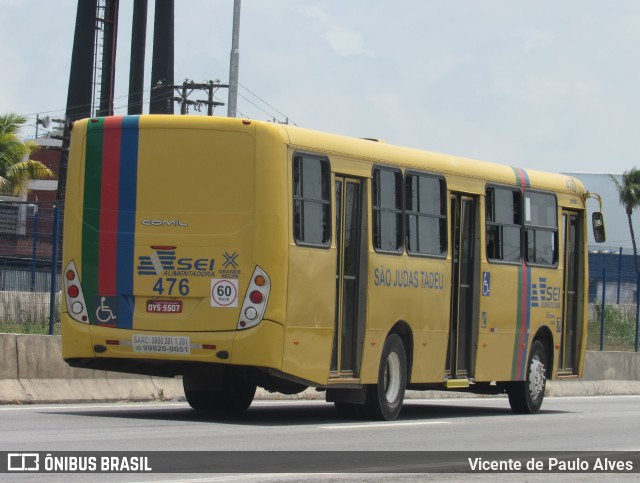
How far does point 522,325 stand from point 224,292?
6457 mm

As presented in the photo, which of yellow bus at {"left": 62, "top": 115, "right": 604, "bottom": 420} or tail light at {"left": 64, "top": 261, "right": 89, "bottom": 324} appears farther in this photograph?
tail light at {"left": 64, "top": 261, "right": 89, "bottom": 324}

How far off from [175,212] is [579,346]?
878cm

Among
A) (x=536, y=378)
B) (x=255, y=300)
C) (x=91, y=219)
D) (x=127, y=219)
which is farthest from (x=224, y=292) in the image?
(x=536, y=378)

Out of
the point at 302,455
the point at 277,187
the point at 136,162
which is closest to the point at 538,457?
the point at 302,455

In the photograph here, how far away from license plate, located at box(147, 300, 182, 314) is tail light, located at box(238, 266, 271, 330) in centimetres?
72

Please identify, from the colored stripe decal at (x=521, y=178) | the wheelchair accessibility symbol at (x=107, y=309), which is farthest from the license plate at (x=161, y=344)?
the colored stripe decal at (x=521, y=178)

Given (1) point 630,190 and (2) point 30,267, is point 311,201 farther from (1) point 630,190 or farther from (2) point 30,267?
(1) point 630,190

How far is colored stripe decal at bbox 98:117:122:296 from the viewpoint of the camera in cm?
1594

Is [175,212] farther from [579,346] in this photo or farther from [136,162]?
[579,346]

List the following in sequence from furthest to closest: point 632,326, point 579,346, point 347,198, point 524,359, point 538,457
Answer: point 632,326
point 579,346
point 524,359
point 347,198
point 538,457

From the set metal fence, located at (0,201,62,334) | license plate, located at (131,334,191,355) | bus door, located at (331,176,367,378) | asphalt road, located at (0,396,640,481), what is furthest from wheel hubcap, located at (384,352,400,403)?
metal fence, located at (0,201,62,334)

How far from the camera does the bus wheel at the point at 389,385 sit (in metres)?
17.4

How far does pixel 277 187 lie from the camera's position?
613 inches

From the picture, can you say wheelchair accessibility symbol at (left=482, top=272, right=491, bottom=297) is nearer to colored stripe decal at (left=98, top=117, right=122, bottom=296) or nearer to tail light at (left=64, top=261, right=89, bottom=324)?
colored stripe decal at (left=98, top=117, right=122, bottom=296)
